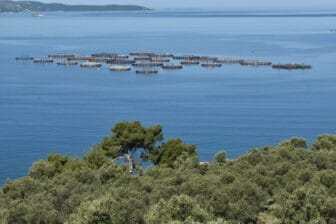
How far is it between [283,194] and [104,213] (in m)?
7.30

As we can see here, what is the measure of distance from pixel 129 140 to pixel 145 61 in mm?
76716

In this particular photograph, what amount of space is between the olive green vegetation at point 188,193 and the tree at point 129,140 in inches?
213

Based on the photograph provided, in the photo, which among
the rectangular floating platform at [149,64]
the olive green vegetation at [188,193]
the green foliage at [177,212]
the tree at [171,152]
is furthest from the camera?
the rectangular floating platform at [149,64]

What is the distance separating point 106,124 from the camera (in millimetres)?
64875

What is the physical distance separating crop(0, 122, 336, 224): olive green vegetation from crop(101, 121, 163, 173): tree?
17.7 ft

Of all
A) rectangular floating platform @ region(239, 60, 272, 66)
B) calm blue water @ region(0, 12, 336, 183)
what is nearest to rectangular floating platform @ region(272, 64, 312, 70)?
calm blue water @ region(0, 12, 336, 183)

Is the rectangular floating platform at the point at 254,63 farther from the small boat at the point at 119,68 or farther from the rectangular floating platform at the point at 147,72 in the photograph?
the small boat at the point at 119,68

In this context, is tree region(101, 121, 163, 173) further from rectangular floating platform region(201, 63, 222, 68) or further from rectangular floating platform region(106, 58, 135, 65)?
rectangular floating platform region(106, 58, 135, 65)

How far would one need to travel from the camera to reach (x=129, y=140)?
39031mm

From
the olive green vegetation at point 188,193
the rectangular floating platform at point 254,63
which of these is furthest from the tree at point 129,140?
the rectangular floating platform at point 254,63

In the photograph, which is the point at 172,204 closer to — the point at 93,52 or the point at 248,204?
the point at 248,204

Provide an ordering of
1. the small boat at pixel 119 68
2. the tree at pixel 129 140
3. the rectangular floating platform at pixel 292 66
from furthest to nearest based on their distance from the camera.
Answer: the small boat at pixel 119 68, the rectangular floating platform at pixel 292 66, the tree at pixel 129 140

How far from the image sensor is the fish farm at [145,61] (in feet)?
347

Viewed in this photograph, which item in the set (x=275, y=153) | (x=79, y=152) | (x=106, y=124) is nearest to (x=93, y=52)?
(x=106, y=124)
